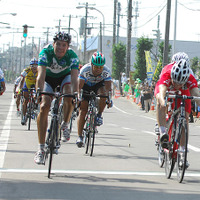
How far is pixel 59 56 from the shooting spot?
881 cm

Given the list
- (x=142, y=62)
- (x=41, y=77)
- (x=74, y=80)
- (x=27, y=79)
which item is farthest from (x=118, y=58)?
(x=41, y=77)

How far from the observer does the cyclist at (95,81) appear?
10.8 meters

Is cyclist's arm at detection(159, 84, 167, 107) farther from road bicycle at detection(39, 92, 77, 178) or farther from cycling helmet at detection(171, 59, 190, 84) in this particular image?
road bicycle at detection(39, 92, 77, 178)

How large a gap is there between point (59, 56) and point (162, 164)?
2391 mm

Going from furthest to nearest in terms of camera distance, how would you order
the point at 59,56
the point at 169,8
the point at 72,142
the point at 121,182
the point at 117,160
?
the point at 169,8 < the point at 72,142 < the point at 117,160 < the point at 59,56 < the point at 121,182

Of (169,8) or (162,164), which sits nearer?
(162,164)

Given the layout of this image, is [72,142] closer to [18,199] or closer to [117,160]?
[117,160]

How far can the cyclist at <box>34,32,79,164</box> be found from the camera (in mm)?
8430

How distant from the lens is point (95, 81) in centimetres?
1112

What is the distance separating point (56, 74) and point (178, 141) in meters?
2.33

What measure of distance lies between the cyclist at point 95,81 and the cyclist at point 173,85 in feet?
8.12

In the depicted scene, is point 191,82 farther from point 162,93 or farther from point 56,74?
point 56,74

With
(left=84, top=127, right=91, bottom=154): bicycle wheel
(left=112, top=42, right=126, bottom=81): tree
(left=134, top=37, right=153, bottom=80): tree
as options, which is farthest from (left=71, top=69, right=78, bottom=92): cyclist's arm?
(left=112, top=42, right=126, bottom=81): tree

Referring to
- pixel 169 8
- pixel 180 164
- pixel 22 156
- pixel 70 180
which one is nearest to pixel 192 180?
pixel 180 164
